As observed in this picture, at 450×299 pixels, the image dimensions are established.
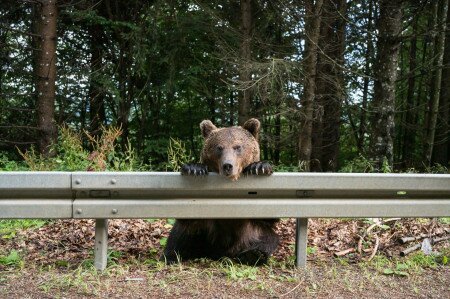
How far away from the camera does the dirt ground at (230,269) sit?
3.08 metres

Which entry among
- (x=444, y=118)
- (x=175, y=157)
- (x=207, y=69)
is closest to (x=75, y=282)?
(x=175, y=157)

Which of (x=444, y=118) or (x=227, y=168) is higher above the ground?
(x=444, y=118)

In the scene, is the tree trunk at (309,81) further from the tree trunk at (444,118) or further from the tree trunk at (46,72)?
the tree trunk at (444,118)

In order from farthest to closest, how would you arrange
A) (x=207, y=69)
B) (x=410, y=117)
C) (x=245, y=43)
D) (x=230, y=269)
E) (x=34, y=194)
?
(x=410, y=117)
(x=207, y=69)
(x=245, y=43)
(x=230, y=269)
(x=34, y=194)

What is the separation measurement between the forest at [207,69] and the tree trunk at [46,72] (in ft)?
0.09

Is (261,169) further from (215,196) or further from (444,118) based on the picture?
(444,118)

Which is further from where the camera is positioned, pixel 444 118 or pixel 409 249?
pixel 444 118

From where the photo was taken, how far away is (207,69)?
17.8 metres

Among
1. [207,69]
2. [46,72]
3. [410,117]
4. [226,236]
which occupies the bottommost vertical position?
[226,236]

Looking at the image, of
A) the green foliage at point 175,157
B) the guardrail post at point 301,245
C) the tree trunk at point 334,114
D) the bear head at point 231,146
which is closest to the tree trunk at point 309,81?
the tree trunk at point 334,114

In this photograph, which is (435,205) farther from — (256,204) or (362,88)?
(362,88)

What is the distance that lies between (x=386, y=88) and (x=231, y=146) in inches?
330

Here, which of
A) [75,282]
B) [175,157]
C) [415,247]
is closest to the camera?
[75,282]

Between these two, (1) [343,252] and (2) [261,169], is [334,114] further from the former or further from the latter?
(2) [261,169]
